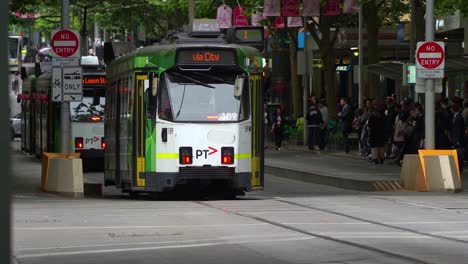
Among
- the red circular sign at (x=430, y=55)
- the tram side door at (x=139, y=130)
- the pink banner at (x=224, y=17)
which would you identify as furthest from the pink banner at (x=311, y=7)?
the tram side door at (x=139, y=130)

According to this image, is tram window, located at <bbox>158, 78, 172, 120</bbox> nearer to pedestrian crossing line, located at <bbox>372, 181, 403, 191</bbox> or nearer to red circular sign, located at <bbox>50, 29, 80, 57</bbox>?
red circular sign, located at <bbox>50, 29, 80, 57</bbox>

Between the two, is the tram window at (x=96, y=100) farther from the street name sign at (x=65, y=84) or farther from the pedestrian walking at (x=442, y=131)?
the street name sign at (x=65, y=84)

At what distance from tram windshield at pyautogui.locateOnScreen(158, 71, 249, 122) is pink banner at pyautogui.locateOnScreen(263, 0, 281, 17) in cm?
1984

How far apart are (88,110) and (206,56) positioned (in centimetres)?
1571

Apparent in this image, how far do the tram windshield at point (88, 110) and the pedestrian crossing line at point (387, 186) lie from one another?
12.0 m

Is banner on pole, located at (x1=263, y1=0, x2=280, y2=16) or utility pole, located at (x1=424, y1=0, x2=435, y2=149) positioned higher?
banner on pole, located at (x1=263, y1=0, x2=280, y2=16)

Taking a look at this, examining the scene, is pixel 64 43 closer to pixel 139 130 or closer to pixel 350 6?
pixel 139 130

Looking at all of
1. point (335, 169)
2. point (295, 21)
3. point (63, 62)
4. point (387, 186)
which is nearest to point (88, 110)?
point (335, 169)

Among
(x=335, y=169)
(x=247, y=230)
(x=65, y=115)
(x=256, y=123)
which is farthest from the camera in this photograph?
(x=335, y=169)

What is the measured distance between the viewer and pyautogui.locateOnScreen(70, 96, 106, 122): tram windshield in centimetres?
3581

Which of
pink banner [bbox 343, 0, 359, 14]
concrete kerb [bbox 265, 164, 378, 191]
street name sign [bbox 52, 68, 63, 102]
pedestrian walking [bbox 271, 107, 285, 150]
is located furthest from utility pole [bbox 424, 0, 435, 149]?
pedestrian walking [bbox 271, 107, 285, 150]

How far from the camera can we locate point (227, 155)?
2080cm

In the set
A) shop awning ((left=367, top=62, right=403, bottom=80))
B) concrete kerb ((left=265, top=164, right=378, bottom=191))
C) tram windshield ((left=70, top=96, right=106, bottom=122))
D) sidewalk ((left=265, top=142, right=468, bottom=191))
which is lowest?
concrete kerb ((left=265, top=164, right=378, bottom=191))

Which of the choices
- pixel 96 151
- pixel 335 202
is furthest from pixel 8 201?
pixel 96 151
